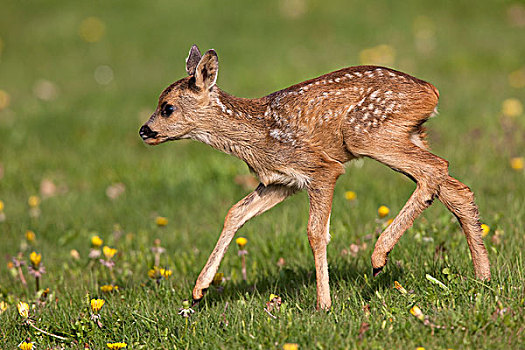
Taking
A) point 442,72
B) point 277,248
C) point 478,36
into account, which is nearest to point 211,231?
point 277,248

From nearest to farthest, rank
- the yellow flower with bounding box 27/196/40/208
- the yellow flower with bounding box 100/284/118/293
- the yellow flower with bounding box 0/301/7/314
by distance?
the yellow flower with bounding box 0/301/7/314, the yellow flower with bounding box 100/284/118/293, the yellow flower with bounding box 27/196/40/208

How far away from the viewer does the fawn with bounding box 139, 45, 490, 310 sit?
14.1ft

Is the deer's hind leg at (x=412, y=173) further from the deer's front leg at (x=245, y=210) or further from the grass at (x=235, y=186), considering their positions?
the deer's front leg at (x=245, y=210)

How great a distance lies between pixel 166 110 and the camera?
4.50m

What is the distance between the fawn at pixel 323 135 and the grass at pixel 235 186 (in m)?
0.37

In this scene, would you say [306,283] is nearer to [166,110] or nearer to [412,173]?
[412,173]

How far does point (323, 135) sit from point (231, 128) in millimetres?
613

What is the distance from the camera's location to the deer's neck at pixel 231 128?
4508mm

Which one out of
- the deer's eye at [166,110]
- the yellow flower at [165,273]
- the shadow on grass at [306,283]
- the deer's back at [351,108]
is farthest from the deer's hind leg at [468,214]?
the yellow flower at [165,273]

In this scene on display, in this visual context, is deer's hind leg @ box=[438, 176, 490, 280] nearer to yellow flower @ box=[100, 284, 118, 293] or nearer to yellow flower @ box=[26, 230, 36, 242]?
yellow flower @ box=[100, 284, 118, 293]

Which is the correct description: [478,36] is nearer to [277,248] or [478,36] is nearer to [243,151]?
[277,248]

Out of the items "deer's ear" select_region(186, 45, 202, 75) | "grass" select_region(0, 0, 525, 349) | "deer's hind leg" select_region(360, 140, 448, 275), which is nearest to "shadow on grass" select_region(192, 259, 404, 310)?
"grass" select_region(0, 0, 525, 349)

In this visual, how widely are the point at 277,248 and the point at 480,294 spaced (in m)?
2.07

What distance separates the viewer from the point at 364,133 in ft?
14.1
